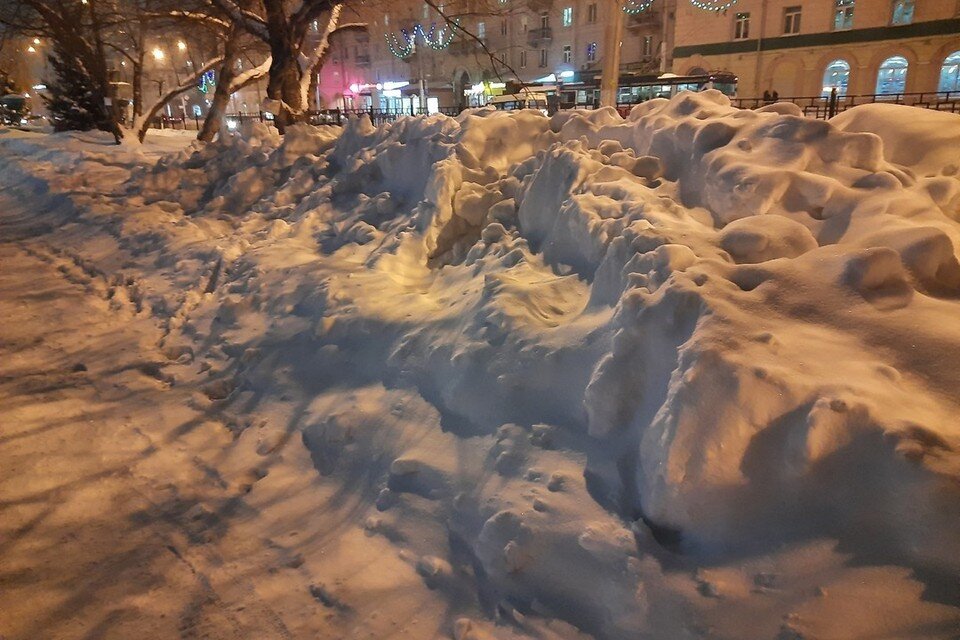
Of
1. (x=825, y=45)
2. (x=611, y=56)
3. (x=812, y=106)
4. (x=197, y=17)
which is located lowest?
(x=812, y=106)

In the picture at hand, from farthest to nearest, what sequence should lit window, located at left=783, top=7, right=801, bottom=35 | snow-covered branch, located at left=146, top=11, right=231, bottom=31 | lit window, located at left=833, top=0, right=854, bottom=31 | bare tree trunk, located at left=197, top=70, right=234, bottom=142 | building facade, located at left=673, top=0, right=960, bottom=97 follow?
lit window, located at left=783, top=7, right=801, bottom=35
lit window, located at left=833, top=0, right=854, bottom=31
building facade, located at left=673, top=0, right=960, bottom=97
bare tree trunk, located at left=197, top=70, right=234, bottom=142
snow-covered branch, located at left=146, top=11, right=231, bottom=31

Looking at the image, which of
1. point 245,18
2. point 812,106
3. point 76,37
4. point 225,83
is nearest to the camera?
point 245,18

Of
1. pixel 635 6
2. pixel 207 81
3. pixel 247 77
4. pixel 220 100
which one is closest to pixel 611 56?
pixel 247 77

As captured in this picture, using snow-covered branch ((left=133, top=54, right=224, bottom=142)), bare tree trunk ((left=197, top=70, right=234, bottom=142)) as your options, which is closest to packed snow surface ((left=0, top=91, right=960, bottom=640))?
bare tree trunk ((left=197, top=70, right=234, bottom=142))

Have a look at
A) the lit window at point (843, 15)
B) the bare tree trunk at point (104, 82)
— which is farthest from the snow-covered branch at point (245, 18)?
the lit window at point (843, 15)

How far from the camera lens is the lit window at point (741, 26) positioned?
32094mm

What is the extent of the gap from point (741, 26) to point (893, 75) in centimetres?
752

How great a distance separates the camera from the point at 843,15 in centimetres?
2958

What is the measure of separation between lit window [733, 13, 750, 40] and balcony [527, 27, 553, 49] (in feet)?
48.7

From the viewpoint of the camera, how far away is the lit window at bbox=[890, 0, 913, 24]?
90.5 feet

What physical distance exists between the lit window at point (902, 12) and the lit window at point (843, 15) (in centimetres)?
172

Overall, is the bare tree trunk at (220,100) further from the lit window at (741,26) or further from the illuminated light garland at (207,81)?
the lit window at (741,26)

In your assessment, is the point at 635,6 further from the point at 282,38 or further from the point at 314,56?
the point at 282,38

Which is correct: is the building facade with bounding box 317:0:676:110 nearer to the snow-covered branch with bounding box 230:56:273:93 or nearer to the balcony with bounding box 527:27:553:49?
the balcony with bounding box 527:27:553:49
